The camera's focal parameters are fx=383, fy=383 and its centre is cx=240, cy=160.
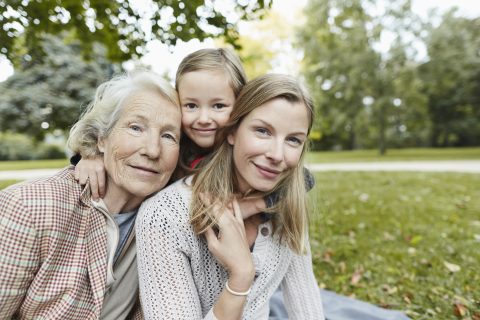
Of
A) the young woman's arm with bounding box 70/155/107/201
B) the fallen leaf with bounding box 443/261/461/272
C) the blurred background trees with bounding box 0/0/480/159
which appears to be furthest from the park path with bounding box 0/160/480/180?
the young woman's arm with bounding box 70/155/107/201

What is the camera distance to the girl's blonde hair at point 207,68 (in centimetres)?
261

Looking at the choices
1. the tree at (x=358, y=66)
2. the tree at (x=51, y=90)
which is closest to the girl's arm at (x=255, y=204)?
the tree at (x=51, y=90)

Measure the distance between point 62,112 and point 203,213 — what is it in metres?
15.2

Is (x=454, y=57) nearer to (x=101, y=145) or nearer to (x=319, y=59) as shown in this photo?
(x=319, y=59)

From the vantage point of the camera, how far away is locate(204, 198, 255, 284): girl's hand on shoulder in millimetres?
1812

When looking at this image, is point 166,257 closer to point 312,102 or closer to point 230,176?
point 230,176

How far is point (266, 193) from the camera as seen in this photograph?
2.16m

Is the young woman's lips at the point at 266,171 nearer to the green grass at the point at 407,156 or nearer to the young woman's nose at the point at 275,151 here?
the young woman's nose at the point at 275,151

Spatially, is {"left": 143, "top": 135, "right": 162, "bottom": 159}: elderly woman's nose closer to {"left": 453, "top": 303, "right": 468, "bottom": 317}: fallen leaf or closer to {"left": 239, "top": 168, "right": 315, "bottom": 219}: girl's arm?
{"left": 239, "top": 168, "right": 315, "bottom": 219}: girl's arm

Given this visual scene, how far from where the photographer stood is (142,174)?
6.38 feet

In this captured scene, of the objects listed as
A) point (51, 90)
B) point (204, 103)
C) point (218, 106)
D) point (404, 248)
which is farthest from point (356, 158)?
point (204, 103)

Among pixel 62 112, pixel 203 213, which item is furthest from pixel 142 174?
pixel 62 112

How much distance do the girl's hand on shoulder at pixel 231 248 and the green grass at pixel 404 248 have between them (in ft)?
2.82

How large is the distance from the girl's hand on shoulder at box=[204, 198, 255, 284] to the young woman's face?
0.77ft
